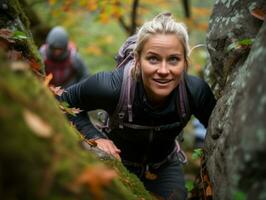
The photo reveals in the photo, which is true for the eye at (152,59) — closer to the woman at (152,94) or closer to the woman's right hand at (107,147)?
the woman at (152,94)

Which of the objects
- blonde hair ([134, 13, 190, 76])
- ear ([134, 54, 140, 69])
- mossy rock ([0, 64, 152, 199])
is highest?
mossy rock ([0, 64, 152, 199])

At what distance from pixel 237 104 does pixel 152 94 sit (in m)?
1.53

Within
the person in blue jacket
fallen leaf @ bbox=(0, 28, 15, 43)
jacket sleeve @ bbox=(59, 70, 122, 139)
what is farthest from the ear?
the person in blue jacket

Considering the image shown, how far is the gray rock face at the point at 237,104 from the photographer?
2.31 metres

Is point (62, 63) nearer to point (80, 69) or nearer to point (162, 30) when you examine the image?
point (80, 69)

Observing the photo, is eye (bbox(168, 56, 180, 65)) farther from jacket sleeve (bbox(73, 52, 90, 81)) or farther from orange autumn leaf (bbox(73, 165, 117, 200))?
jacket sleeve (bbox(73, 52, 90, 81))

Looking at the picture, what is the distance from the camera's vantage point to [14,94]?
1.78 metres

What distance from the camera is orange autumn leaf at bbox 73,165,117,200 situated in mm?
1844

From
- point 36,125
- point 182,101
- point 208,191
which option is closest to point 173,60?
point 182,101

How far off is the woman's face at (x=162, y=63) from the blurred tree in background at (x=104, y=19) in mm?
4831

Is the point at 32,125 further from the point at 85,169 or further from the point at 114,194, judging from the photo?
the point at 114,194

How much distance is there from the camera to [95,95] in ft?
13.6

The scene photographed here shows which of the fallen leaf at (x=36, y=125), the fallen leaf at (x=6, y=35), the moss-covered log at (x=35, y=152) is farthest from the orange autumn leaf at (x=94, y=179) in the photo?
the fallen leaf at (x=6, y=35)

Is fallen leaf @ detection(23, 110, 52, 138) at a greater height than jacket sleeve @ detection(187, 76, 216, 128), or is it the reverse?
fallen leaf @ detection(23, 110, 52, 138)
